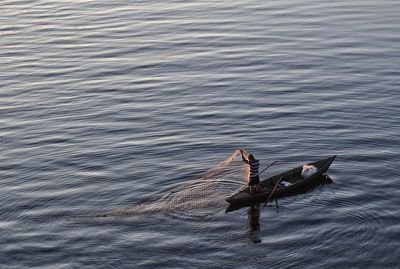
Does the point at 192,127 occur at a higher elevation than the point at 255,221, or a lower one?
higher

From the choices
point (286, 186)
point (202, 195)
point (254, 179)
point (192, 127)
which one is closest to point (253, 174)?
point (254, 179)

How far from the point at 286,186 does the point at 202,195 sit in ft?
15.0

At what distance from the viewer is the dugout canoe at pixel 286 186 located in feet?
145

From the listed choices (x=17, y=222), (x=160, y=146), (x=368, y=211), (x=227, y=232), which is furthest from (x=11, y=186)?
(x=368, y=211)

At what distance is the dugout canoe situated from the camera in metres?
44.1

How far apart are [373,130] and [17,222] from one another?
23318mm

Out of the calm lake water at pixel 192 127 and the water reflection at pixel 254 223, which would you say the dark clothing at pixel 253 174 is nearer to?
the water reflection at pixel 254 223

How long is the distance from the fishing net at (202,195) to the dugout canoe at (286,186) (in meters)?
1.06

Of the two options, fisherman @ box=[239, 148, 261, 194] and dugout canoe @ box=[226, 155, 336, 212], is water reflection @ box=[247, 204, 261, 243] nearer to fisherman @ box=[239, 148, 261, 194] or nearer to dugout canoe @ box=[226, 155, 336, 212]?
dugout canoe @ box=[226, 155, 336, 212]

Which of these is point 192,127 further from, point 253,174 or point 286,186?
point 253,174

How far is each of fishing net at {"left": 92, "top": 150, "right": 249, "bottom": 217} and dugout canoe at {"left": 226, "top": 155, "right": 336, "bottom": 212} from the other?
1061 mm

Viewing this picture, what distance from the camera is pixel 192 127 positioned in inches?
2210

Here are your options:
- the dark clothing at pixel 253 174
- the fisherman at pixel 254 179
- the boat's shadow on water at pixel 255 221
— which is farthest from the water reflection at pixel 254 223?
the dark clothing at pixel 253 174

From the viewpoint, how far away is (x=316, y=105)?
192 ft
